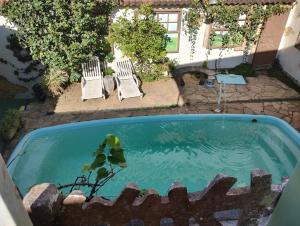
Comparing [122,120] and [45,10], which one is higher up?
[45,10]

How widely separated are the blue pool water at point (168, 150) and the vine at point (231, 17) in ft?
15.5

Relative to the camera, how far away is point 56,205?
207cm

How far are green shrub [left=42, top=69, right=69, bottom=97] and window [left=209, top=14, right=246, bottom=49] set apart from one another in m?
7.07

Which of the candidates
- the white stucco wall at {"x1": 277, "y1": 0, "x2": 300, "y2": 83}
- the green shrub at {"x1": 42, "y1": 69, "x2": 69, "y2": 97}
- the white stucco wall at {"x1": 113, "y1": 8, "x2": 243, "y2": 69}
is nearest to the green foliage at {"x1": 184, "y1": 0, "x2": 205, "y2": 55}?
the white stucco wall at {"x1": 113, "y1": 8, "x2": 243, "y2": 69}

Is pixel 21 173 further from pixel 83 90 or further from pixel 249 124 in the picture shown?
pixel 249 124

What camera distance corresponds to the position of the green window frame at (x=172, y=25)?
1262 centimetres

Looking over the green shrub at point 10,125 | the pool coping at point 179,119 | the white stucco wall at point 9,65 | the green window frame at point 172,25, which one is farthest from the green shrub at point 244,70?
the green shrub at point 10,125

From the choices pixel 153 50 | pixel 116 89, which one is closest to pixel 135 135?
pixel 116 89

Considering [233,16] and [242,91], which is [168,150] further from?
[233,16]

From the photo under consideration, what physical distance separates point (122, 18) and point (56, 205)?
10.8 m

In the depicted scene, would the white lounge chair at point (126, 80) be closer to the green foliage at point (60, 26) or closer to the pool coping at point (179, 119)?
the green foliage at point (60, 26)

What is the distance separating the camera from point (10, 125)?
9875 mm

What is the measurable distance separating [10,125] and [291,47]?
12.7 m

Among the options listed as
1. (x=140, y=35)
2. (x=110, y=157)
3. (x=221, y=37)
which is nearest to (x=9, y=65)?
(x=140, y=35)
